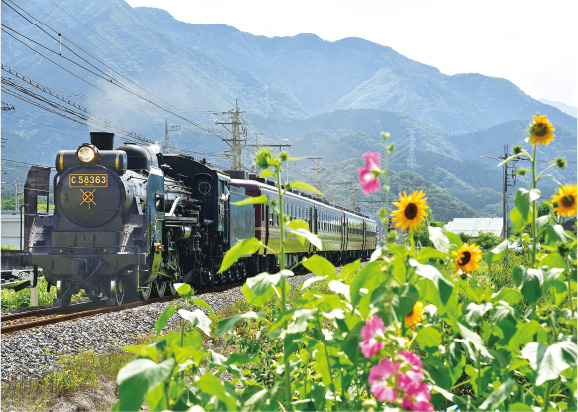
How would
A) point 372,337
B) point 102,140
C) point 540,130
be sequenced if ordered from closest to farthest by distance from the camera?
point 372,337 → point 540,130 → point 102,140

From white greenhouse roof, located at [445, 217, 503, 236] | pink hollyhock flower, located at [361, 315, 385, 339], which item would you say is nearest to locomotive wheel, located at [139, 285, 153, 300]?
pink hollyhock flower, located at [361, 315, 385, 339]

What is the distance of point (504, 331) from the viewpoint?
7.99ft

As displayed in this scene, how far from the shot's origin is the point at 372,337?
1.84 m

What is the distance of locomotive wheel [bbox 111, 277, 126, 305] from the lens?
14.2 meters

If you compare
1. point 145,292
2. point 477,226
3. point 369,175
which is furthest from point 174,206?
point 477,226

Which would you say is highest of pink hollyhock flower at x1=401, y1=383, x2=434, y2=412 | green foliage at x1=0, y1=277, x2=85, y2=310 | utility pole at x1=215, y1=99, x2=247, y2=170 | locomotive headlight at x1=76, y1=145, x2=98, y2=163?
utility pole at x1=215, y1=99, x2=247, y2=170

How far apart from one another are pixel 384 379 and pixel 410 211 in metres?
0.94

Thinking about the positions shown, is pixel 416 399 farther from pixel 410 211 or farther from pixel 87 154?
pixel 87 154

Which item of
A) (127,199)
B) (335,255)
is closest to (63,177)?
(127,199)

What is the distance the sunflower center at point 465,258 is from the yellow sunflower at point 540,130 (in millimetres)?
598

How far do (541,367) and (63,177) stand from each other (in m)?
14.0

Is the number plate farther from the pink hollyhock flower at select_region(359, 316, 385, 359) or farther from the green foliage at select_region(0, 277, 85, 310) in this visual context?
the pink hollyhock flower at select_region(359, 316, 385, 359)

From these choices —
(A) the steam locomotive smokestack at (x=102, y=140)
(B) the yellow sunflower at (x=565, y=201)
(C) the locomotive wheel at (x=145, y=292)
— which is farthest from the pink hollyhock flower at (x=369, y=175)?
(A) the steam locomotive smokestack at (x=102, y=140)

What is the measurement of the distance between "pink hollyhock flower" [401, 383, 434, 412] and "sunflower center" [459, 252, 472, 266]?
4.13ft
